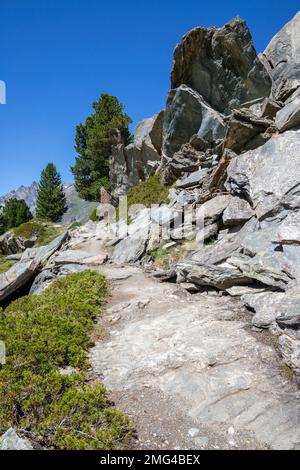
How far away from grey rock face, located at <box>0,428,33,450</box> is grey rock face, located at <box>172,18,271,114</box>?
25186mm

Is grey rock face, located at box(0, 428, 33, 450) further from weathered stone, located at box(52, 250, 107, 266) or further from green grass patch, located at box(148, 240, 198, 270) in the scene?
weathered stone, located at box(52, 250, 107, 266)

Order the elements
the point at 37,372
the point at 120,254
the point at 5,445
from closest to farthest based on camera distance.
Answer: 1. the point at 5,445
2. the point at 37,372
3. the point at 120,254

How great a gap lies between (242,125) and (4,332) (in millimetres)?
14852

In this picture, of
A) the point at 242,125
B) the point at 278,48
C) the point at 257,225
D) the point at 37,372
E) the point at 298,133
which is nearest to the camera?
the point at 37,372

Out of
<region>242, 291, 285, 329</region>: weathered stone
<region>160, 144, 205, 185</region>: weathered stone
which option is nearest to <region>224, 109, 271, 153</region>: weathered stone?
<region>160, 144, 205, 185</region>: weathered stone

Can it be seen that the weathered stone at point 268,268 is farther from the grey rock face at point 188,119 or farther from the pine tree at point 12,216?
the pine tree at point 12,216

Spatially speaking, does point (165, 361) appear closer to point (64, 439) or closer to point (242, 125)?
point (64, 439)

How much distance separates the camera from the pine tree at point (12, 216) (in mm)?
51969

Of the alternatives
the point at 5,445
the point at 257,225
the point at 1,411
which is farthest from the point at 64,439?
the point at 257,225

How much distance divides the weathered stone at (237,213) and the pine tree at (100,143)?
31.0 metres

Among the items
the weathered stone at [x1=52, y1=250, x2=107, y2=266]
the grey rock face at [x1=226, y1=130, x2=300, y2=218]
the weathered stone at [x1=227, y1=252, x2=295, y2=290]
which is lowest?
the weathered stone at [x1=227, y1=252, x2=295, y2=290]

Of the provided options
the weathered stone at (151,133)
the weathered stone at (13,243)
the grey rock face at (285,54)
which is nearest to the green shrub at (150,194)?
the weathered stone at (151,133)

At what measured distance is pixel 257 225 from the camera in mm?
11586

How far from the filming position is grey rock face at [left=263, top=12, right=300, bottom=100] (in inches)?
919
